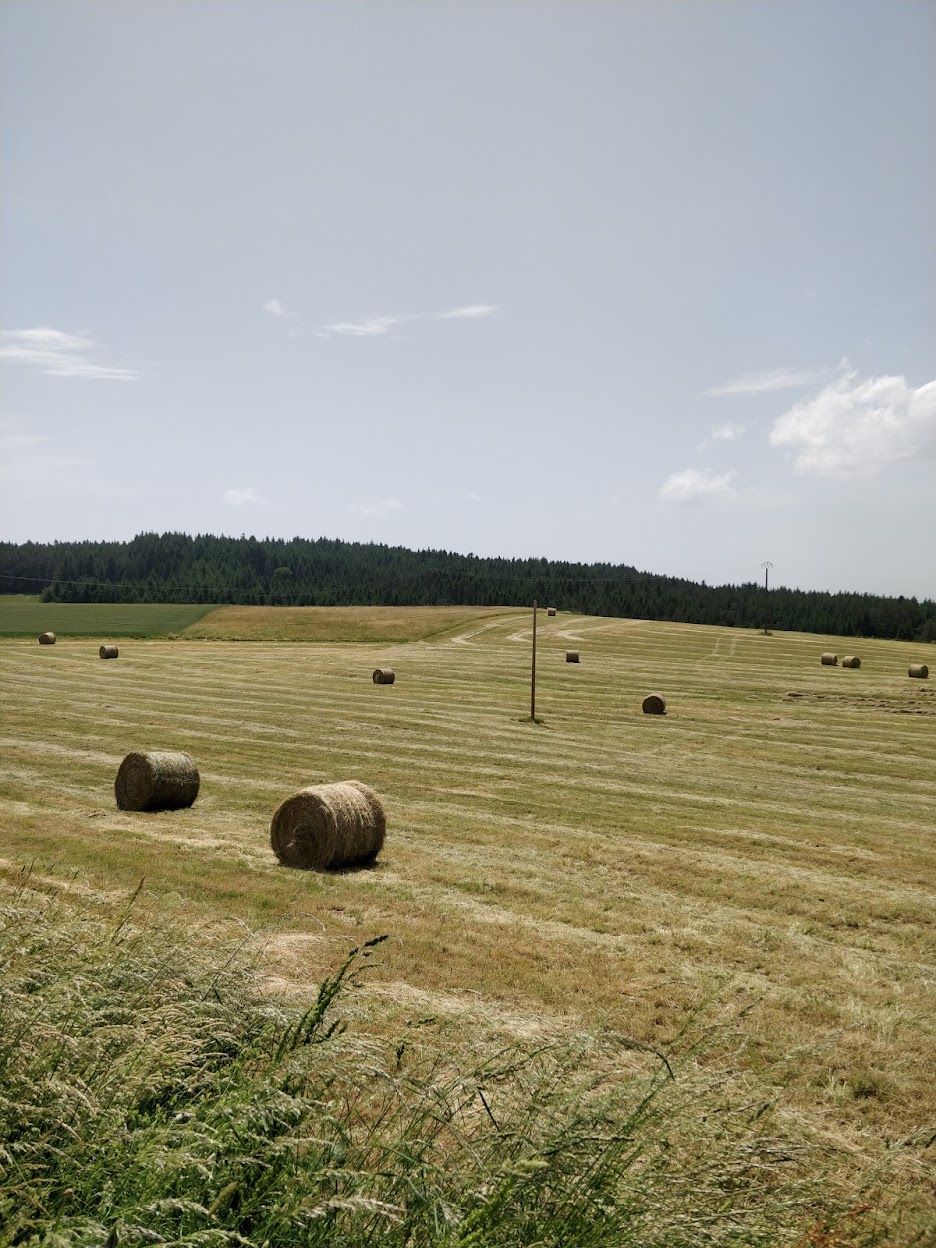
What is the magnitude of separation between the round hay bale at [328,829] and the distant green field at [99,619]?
69.6 m

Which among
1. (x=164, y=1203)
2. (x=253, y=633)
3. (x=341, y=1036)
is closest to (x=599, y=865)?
(x=341, y=1036)

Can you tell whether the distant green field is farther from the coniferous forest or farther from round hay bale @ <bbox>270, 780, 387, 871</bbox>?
round hay bale @ <bbox>270, 780, 387, 871</bbox>

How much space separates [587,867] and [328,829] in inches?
181

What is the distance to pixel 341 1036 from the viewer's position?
193 inches

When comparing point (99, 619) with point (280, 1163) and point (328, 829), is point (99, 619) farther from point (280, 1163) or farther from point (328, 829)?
point (280, 1163)

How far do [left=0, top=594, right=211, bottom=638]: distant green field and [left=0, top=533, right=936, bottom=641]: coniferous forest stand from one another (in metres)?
28.5

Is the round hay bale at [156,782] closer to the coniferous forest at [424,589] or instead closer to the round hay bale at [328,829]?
the round hay bale at [328,829]

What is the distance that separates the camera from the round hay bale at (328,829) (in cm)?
1463

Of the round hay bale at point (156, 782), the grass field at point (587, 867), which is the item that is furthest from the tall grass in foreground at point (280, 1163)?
the round hay bale at point (156, 782)

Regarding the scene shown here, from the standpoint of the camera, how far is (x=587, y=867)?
15.0m

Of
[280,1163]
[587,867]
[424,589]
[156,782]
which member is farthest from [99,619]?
[280,1163]

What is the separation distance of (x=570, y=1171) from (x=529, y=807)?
50.2 ft

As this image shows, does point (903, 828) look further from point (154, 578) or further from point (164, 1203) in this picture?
point (154, 578)

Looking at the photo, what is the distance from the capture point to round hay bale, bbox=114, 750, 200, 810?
723 inches
